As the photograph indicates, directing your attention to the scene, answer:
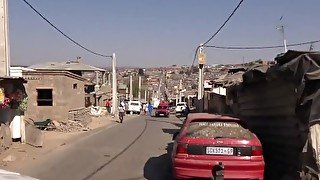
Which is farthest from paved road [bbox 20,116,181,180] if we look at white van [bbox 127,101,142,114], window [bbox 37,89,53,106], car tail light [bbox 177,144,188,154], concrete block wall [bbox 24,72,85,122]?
white van [bbox 127,101,142,114]

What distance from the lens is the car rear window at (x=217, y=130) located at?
820 cm

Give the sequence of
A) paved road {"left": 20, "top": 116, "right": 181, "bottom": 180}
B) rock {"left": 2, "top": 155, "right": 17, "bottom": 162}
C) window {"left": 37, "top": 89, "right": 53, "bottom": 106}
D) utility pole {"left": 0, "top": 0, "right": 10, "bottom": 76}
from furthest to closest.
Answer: window {"left": 37, "top": 89, "right": 53, "bottom": 106}, utility pole {"left": 0, "top": 0, "right": 10, "bottom": 76}, rock {"left": 2, "top": 155, "right": 17, "bottom": 162}, paved road {"left": 20, "top": 116, "right": 181, "bottom": 180}

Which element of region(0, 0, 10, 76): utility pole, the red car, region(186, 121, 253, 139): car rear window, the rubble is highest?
region(0, 0, 10, 76): utility pole

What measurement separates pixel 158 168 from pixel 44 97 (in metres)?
18.1

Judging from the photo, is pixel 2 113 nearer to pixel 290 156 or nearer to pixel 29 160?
pixel 29 160

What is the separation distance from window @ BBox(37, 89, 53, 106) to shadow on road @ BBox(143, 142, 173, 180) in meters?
15.3

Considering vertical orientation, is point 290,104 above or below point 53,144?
above

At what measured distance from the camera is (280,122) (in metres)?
9.22

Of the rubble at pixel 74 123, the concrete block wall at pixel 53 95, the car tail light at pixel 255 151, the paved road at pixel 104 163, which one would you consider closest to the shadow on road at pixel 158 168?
the paved road at pixel 104 163

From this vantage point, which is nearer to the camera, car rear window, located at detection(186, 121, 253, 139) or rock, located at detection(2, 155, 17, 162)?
car rear window, located at detection(186, 121, 253, 139)

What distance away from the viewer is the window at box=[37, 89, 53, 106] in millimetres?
28125

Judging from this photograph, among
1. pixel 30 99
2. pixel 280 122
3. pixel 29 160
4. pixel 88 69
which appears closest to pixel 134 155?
pixel 29 160

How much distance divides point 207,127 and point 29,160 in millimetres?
6615

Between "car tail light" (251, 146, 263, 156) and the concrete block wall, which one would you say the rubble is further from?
"car tail light" (251, 146, 263, 156)
